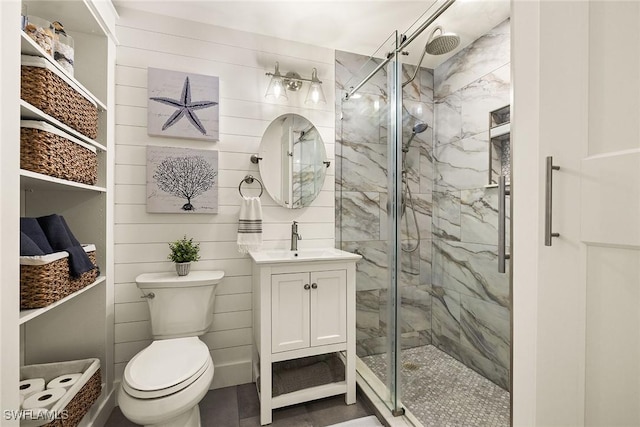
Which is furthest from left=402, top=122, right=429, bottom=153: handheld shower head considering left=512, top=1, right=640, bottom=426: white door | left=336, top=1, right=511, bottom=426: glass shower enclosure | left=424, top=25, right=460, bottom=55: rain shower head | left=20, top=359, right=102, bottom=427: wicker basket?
left=20, top=359, right=102, bottom=427: wicker basket

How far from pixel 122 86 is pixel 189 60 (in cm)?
46

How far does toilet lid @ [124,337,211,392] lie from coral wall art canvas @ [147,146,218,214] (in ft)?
2.76

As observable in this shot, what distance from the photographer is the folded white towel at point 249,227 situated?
1964 millimetres

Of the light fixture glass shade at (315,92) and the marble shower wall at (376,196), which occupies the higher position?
the light fixture glass shade at (315,92)

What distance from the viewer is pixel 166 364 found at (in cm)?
141

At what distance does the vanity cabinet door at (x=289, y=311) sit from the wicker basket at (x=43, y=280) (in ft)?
3.11

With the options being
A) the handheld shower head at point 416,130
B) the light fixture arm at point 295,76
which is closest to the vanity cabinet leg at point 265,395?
the handheld shower head at point 416,130

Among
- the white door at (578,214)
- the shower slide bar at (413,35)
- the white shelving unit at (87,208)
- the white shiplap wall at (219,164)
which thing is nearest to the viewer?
the white door at (578,214)

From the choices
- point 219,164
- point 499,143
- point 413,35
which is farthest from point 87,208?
point 499,143

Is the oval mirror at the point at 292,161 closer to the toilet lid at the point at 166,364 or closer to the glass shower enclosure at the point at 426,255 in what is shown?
the glass shower enclosure at the point at 426,255

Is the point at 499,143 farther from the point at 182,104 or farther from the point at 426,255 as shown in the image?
the point at 182,104

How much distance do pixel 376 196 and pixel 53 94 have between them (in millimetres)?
1701

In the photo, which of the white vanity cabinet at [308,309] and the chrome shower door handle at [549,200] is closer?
the chrome shower door handle at [549,200]

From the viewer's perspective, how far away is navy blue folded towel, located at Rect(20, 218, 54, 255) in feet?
3.95
